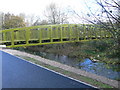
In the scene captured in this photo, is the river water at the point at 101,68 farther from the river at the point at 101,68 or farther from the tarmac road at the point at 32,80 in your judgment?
the tarmac road at the point at 32,80

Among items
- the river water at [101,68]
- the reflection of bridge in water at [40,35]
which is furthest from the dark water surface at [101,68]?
the reflection of bridge in water at [40,35]

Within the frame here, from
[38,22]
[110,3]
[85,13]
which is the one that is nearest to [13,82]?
[85,13]

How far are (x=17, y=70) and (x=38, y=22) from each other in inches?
445

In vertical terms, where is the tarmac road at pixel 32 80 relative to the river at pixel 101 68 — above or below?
above

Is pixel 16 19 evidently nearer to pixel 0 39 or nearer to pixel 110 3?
pixel 0 39

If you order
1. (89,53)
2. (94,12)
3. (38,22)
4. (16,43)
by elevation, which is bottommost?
(89,53)

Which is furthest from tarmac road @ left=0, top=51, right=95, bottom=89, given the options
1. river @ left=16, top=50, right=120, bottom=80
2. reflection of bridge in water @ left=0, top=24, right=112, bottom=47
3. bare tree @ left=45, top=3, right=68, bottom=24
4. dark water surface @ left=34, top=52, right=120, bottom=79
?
bare tree @ left=45, top=3, right=68, bottom=24

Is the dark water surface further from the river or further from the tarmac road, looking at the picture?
the tarmac road

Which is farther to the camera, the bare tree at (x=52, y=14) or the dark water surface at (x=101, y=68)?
the bare tree at (x=52, y=14)

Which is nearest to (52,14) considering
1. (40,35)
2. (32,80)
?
(40,35)

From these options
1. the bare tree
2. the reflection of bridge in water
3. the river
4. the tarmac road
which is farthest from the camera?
the bare tree

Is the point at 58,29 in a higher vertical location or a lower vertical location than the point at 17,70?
higher

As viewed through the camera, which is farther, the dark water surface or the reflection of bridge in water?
the reflection of bridge in water

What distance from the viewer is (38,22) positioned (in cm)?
1480
